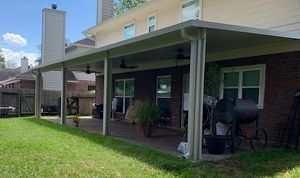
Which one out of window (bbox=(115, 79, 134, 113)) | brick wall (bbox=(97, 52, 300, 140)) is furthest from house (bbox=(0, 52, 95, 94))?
brick wall (bbox=(97, 52, 300, 140))

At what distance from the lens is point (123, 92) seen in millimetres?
18328

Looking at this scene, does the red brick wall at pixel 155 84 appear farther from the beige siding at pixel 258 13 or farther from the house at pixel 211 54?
the beige siding at pixel 258 13

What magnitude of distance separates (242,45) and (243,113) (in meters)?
2.23

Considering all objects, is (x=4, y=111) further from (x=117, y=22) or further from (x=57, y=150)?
(x=57, y=150)

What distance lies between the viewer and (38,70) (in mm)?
18312

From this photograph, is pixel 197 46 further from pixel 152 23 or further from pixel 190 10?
pixel 152 23

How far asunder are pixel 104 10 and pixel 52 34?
665 centimetres

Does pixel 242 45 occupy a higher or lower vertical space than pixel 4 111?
higher

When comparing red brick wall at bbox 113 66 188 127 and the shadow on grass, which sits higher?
red brick wall at bbox 113 66 188 127

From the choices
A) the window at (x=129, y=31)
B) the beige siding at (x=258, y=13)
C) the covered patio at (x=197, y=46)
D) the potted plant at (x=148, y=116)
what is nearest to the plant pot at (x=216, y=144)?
the covered patio at (x=197, y=46)

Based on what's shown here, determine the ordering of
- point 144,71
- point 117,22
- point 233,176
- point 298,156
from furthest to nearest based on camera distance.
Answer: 1. point 117,22
2. point 144,71
3. point 298,156
4. point 233,176

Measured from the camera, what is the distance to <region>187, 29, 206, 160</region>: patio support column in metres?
7.27

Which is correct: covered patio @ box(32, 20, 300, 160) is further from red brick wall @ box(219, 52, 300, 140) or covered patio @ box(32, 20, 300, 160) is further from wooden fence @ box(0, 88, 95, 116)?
wooden fence @ box(0, 88, 95, 116)

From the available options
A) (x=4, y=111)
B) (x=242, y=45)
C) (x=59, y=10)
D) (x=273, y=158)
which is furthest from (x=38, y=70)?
(x=273, y=158)
